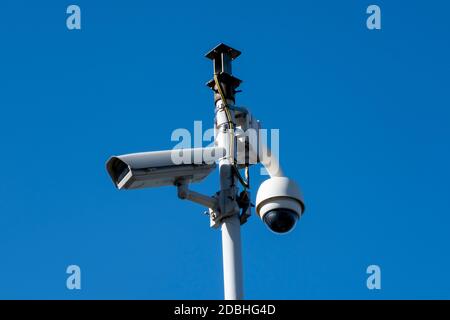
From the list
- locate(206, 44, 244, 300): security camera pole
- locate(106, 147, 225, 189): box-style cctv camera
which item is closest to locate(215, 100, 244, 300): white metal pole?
locate(206, 44, 244, 300): security camera pole

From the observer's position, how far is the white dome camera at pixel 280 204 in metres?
15.2

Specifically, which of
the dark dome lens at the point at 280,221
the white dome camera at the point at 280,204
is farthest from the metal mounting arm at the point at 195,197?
the dark dome lens at the point at 280,221

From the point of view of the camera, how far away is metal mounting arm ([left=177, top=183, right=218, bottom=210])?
15570mm

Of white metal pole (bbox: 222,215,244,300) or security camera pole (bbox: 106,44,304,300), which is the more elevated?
security camera pole (bbox: 106,44,304,300)

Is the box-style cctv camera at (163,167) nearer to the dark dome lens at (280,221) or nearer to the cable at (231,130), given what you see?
the cable at (231,130)

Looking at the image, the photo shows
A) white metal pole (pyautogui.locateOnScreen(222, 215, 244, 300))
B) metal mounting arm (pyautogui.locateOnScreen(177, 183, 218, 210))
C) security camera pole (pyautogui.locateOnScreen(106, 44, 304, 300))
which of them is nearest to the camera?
white metal pole (pyautogui.locateOnScreen(222, 215, 244, 300))

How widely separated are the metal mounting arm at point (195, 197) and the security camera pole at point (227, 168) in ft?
0.27

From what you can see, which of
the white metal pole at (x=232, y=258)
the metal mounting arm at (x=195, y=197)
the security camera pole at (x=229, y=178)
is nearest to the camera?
the white metal pole at (x=232, y=258)

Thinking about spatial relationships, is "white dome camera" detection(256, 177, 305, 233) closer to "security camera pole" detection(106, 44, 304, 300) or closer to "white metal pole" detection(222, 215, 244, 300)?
"security camera pole" detection(106, 44, 304, 300)

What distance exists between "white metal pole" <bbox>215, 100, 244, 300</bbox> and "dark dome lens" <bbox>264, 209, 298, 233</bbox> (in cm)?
42

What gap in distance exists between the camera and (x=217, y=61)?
1702 centimetres
